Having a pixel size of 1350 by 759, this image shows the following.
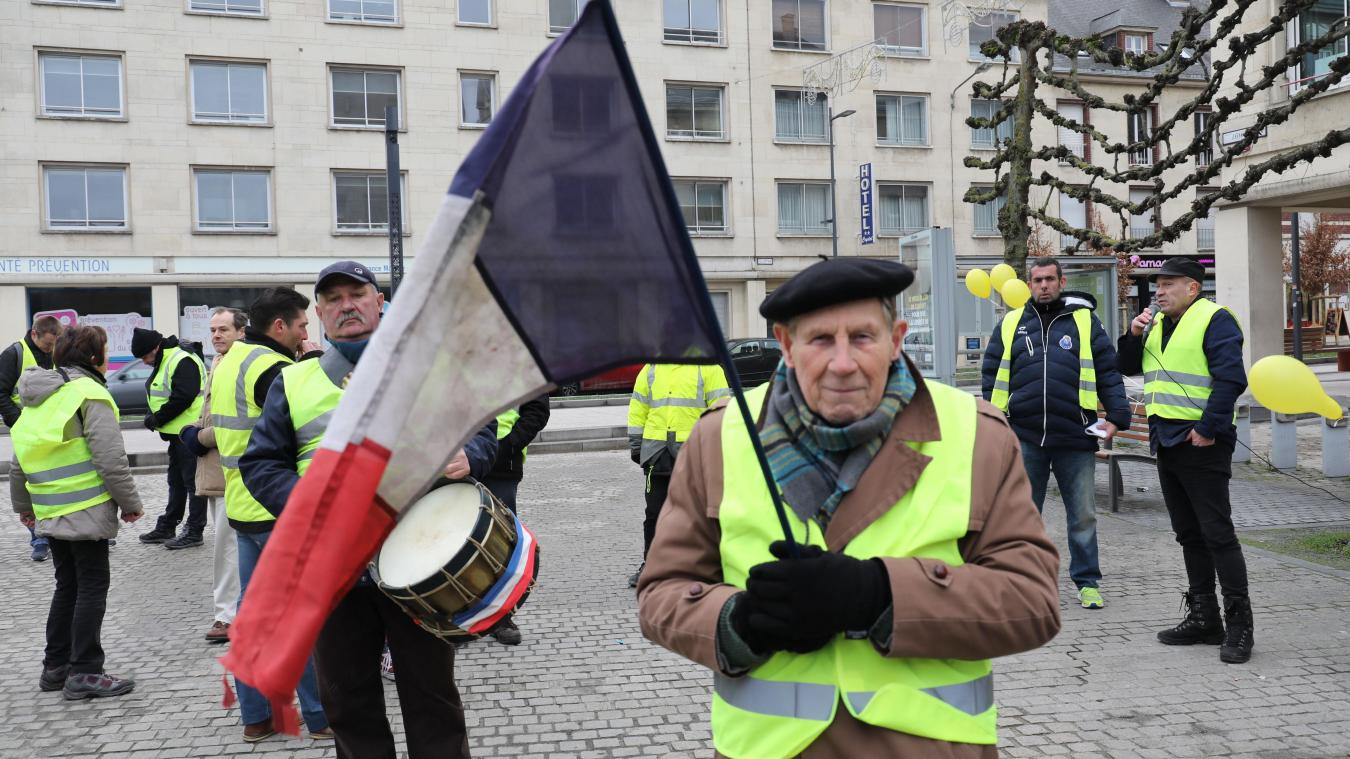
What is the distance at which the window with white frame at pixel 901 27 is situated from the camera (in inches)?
1421

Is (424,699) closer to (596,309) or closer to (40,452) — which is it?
(596,309)

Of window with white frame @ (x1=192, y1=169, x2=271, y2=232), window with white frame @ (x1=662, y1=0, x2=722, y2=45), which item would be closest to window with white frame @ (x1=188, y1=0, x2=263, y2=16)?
window with white frame @ (x1=192, y1=169, x2=271, y2=232)

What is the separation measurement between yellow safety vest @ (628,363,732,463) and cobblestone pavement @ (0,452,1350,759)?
1143mm

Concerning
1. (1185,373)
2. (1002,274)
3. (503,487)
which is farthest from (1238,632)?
(1002,274)

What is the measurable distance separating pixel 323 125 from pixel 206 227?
4.45 meters

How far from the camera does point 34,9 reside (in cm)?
2836

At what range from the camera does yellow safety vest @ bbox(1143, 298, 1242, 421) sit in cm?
564

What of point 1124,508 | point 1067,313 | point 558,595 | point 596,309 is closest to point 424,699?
point 596,309

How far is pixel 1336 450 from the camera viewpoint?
11.2 m

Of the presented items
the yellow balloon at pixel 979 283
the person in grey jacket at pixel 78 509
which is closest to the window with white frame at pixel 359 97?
the yellow balloon at pixel 979 283

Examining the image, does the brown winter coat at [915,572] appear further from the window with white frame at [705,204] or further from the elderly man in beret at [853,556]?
the window with white frame at [705,204]

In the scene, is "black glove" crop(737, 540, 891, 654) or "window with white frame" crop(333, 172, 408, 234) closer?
"black glove" crop(737, 540, 891, 654)

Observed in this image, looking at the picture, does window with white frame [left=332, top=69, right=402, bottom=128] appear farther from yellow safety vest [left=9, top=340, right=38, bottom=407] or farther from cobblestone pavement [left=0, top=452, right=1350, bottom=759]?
cobblestone pavement [left=0, top=452, right=1350, bottom=759]

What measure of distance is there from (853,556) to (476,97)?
3207 centimetres
